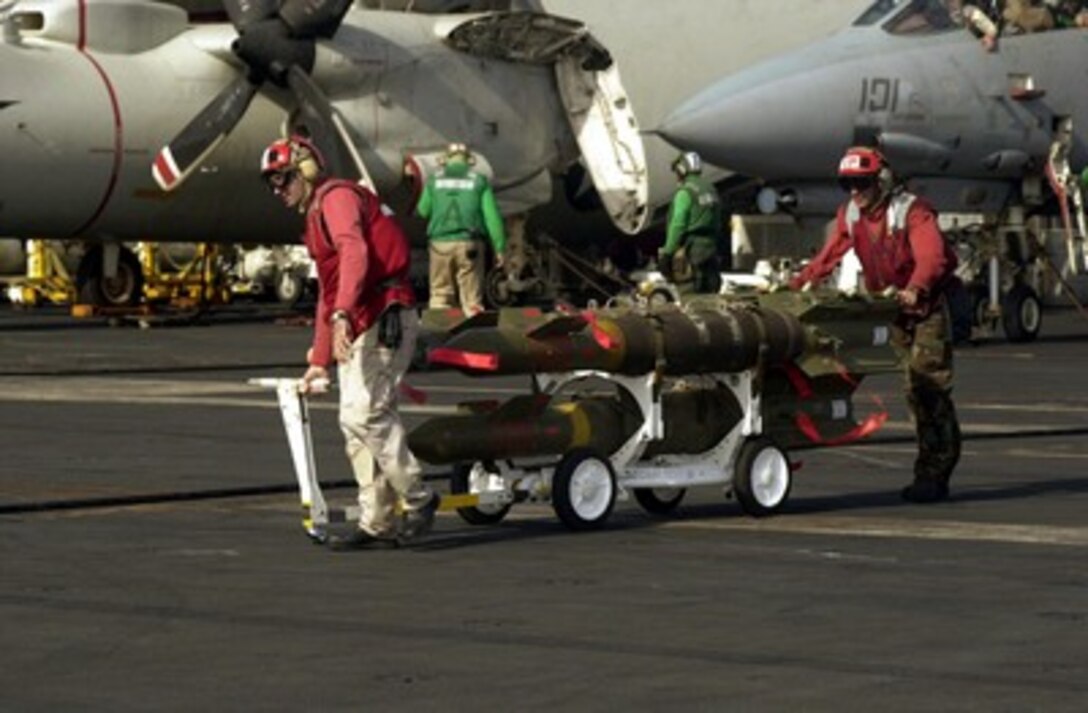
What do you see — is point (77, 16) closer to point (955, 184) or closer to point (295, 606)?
point (955, 184)

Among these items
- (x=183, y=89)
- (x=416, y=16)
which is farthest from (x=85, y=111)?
(x=416, y=16)

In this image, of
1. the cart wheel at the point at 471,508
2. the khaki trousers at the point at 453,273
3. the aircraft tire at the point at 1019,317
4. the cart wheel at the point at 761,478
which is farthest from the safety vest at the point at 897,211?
the aircraft tire at the point at 1019,317

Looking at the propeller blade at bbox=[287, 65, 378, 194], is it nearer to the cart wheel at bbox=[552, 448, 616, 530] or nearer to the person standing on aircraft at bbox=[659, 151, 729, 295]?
the person standing on aircraft at bbox=[659, 151, 729, 295]

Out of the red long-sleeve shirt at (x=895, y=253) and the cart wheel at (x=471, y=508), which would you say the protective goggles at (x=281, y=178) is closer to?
the cart wheel at (x=471, y=508)

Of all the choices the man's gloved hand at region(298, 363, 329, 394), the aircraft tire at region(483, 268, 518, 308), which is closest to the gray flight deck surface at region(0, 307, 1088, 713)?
the man's gloved hand at region(298, 363, 329, 394)

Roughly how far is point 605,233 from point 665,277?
7.37m

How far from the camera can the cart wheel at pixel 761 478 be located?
1504 cm

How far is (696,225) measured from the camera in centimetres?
3300

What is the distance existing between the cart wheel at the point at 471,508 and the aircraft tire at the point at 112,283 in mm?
24410

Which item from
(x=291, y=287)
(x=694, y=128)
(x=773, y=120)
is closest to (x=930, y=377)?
(x=773, y=120)

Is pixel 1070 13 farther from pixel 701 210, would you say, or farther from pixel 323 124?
pixel 323 124

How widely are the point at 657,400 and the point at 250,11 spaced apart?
68.1 ft

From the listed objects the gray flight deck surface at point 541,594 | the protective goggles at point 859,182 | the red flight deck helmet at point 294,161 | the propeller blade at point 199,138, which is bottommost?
the gray flight deck surface at point 541,594

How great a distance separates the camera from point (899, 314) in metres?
16.2
